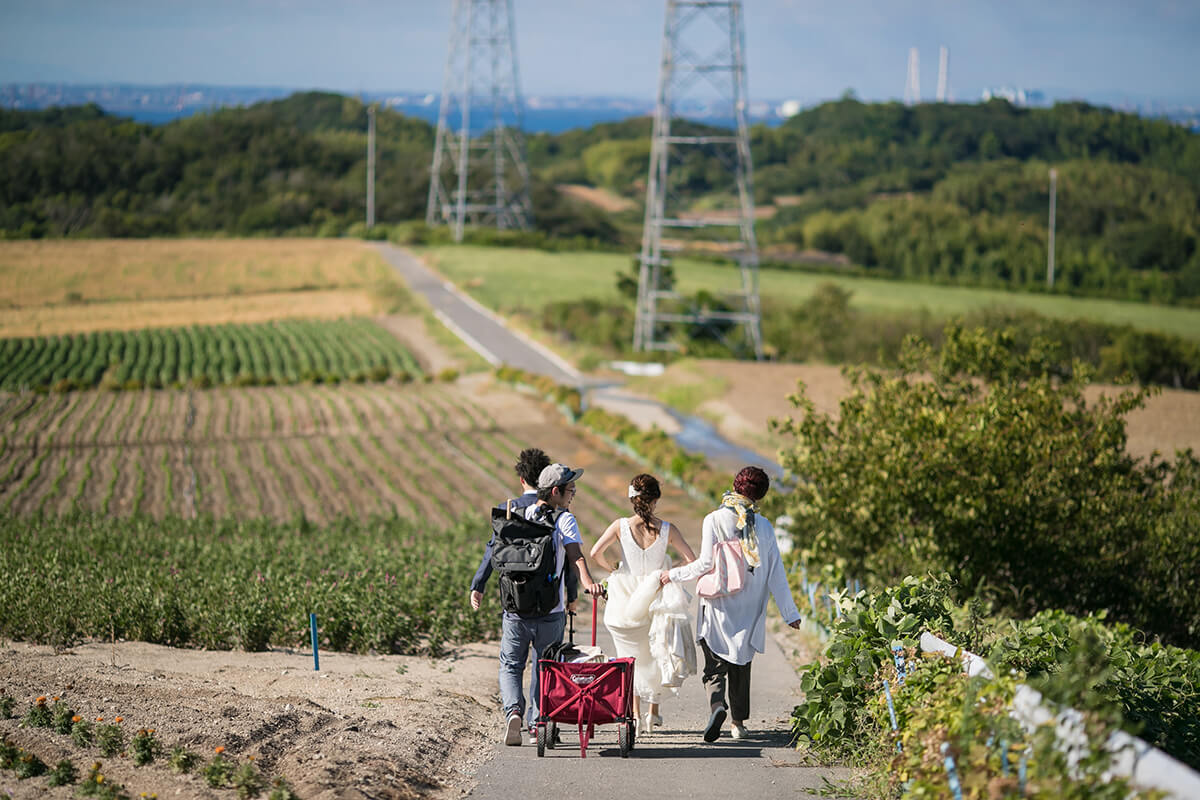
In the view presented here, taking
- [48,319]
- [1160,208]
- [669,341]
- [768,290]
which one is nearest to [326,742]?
[669,341]

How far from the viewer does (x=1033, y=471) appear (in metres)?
15.3

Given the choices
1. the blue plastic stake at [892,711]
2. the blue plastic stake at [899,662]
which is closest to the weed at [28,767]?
the blue plastic stake at [892,711]

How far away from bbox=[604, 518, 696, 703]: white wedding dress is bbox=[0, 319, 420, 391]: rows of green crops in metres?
36.5

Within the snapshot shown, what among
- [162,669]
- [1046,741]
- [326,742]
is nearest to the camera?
[1046,741]

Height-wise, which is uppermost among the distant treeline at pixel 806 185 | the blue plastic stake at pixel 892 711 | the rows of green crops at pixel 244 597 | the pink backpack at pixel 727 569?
the distant treeline at pixel 806 185

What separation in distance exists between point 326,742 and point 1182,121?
14353 cm

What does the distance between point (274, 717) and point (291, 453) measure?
83.9 feet

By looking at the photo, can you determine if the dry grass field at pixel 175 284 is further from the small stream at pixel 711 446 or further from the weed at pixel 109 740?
the weed at pixel 109 740

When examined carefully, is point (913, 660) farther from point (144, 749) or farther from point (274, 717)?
point (144, 749)

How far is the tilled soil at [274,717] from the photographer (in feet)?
20.5

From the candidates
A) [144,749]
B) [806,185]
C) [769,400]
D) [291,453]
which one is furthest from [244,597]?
[806,185]

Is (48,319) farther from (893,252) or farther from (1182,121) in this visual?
(1182,121)

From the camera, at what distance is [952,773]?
542 cm

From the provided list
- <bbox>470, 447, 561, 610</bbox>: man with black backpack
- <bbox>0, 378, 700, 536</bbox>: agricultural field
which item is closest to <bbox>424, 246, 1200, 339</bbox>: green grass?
<bbox>0, 378, 700, 536</bbox>: agricultural field
